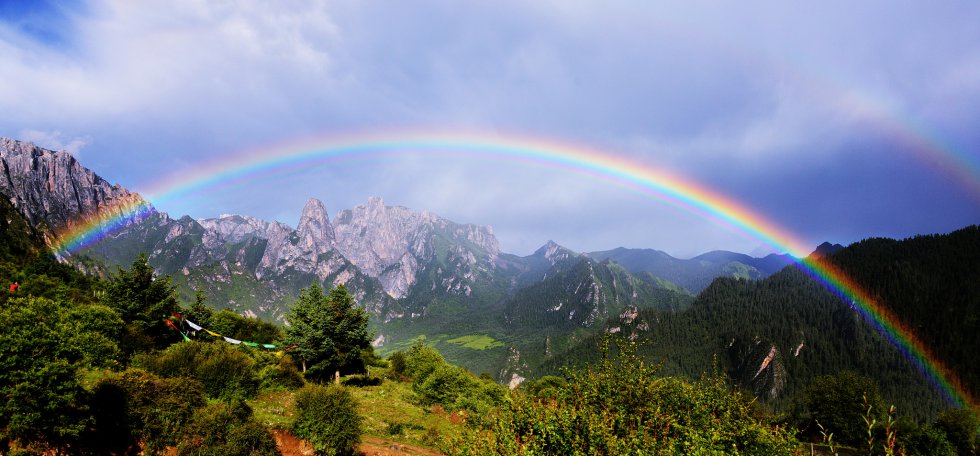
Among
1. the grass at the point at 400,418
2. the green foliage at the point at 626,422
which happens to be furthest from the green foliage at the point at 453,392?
the green foliage at the point at 626,422

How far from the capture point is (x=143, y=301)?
49.3 meters

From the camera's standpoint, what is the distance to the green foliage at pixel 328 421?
25766 mm

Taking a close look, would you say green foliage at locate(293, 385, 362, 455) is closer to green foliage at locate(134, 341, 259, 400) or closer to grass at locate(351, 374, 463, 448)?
grass at locate(351, 374, 463, 448)

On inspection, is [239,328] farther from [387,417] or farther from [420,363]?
[387,417]

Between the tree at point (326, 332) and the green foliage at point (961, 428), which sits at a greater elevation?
the tree at point (326, 332)

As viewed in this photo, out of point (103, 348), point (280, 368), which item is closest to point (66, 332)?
point (103, 348)

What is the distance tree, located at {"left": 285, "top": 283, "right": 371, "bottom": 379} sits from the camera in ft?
155

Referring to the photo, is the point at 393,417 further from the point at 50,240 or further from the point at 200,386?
the point at 50,240

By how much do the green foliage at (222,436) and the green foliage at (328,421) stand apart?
9.95 ft

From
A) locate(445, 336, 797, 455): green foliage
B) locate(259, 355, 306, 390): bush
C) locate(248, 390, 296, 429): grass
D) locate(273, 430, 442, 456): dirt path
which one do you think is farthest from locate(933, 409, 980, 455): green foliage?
locate(259, 355, 306, 390): bush

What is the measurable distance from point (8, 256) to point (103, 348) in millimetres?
112472

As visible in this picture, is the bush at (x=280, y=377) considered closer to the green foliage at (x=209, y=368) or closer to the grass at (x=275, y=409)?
the grass at (x=275, y=409)

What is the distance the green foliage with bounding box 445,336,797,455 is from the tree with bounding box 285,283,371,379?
115 ft

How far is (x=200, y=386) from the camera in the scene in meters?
28.8
